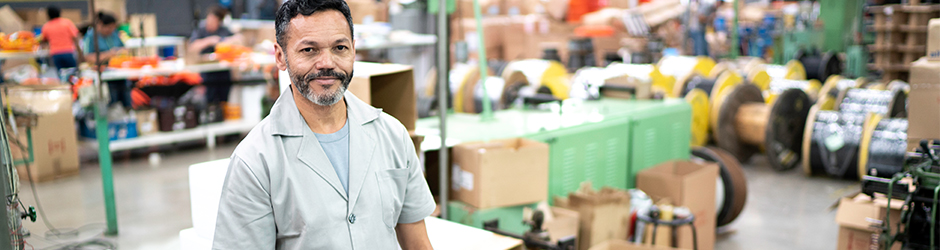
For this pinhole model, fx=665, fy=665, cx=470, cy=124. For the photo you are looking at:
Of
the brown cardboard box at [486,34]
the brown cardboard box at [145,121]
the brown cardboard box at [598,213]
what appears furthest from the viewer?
the brown cardboard box at [486,34]

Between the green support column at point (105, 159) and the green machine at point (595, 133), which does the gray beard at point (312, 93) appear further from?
the green support column at point (105, 159)

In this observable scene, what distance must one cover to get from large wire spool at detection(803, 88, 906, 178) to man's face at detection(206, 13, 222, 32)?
6740 millimetres

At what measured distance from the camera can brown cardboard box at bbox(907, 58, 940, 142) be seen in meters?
2.96

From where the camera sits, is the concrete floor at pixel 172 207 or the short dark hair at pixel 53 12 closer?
the concrete floor at pixel 172 207

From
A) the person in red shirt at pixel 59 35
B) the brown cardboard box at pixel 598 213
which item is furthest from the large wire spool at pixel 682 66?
the person in red shirt at pixel 59 35

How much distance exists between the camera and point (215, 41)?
8102mm

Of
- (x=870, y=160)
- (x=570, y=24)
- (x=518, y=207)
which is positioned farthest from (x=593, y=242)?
(x=570, y=24)

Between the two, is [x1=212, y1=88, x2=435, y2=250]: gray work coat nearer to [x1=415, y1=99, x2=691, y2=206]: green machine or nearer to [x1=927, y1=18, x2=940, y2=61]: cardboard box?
[x1=415, y1=99, x2=691, y2=206]: green machine

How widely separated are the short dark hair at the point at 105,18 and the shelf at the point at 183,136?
1.23 m

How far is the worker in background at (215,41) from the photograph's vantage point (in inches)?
320

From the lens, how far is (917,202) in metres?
2.96

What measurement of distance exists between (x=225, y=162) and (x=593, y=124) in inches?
98.4

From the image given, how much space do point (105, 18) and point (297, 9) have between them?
645 cm

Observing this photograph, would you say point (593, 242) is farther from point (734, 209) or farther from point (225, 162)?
point (225, 162)
